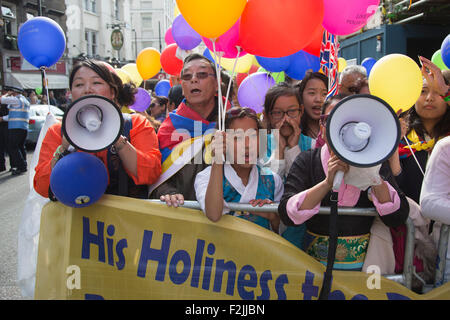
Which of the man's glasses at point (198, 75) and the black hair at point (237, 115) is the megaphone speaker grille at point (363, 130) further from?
the man's glasses at point (198, 75)

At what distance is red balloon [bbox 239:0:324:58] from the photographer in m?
2.08

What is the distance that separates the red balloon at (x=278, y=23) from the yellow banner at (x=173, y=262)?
1.00 metres

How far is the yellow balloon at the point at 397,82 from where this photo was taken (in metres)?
2.26

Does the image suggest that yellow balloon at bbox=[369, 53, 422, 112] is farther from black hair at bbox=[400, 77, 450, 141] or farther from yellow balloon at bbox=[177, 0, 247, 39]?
yellow balloon at bbox=[177, 0, 247, 39]

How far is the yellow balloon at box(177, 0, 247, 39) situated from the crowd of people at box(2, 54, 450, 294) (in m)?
0.48

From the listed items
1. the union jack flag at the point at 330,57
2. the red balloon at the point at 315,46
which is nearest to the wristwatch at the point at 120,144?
the union jack flag at the point at 330,57

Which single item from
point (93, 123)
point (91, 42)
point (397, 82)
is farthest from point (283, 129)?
point (91, 42)

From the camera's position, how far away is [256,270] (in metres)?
1.91

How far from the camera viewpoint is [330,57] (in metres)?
2.81

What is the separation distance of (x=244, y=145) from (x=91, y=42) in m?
29.3

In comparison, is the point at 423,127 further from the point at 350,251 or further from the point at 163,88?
the point at 163,88

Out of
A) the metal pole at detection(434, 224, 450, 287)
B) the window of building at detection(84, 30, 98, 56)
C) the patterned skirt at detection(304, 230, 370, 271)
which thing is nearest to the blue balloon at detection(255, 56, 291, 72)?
the patterned skirt at detection(304, 230, 370, 271)

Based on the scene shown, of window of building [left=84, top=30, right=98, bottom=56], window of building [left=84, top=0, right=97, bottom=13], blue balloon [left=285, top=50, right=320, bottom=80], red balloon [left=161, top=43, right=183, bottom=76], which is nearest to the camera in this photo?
blue balloon [left=285, top=50, right=320, bottom=80]
